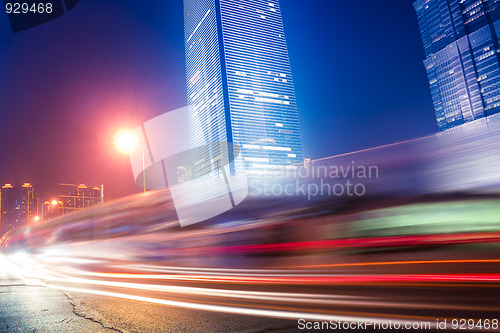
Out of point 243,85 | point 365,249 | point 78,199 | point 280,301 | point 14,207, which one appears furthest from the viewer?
point 14,207

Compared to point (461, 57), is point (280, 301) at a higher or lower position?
lower

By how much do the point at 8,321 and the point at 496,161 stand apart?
8290 mm

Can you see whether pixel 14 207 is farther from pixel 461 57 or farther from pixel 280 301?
pixel 461 57

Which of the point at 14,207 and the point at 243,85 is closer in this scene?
the point at 243,85

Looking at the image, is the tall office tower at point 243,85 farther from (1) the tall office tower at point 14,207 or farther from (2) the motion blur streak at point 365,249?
(2) the motion blur streak at point 365,249

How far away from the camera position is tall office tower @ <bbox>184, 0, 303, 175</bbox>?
502ft

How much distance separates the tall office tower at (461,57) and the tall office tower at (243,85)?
2511 inches

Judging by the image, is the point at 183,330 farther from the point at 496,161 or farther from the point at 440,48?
the point at 440,48

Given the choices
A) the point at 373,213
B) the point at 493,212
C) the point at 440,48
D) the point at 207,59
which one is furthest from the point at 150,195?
the point at 207,59

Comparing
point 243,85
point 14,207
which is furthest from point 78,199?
point 14,207

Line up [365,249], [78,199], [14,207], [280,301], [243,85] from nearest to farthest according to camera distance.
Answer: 1. [280,301]
2. [365,249]
3. [78,199]
4. [243,85]
5. [14,207]

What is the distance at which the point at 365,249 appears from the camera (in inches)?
283

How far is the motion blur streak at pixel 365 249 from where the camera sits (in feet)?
Result: 16.1

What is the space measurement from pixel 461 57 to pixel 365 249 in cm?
15109
